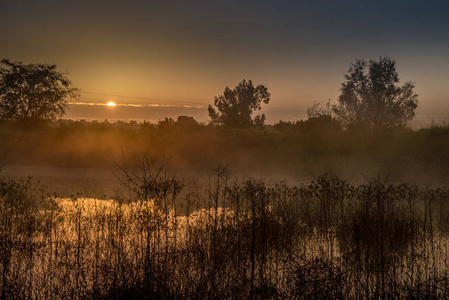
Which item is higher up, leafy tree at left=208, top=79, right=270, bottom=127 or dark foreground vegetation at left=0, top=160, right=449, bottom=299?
leafy tree at left=208, top=79, right=270, bottom=127

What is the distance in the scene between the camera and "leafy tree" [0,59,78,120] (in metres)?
44.4

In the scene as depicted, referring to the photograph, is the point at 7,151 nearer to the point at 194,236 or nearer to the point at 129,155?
the point at 129,155

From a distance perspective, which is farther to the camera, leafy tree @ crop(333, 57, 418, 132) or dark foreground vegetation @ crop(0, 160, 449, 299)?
leafy tree @ crop(333, 57, 418, 132)

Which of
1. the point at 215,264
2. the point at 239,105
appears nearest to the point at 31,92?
the point at 239,105

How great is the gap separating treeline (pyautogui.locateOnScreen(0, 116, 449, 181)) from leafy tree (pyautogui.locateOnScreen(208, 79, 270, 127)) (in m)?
12.3

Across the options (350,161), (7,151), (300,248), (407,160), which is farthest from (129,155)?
(300,248)

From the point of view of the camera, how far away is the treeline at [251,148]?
97.3 feet

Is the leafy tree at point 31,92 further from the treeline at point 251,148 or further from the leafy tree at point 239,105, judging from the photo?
the leafy tree at point 239,105

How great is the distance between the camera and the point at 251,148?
35812 millimetres

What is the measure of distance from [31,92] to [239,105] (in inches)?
1039

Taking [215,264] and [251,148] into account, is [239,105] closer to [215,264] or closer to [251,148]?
[251,148]

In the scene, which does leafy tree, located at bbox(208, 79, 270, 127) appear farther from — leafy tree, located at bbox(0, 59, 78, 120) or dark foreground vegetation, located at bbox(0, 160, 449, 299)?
dark foreground vegetation, located at bbox(0, 160, 449, 299)

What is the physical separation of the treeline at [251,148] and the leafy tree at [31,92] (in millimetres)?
Answer: 3203

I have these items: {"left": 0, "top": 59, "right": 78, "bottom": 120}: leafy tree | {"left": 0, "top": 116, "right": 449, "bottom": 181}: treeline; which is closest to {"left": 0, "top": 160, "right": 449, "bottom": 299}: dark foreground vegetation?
{"left": 0, "top": 116, "right": 449, "bottom": 181}: treeline
